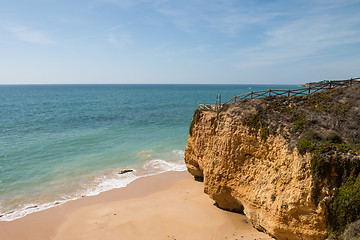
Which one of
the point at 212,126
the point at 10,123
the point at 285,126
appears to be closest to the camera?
the point at 285,126

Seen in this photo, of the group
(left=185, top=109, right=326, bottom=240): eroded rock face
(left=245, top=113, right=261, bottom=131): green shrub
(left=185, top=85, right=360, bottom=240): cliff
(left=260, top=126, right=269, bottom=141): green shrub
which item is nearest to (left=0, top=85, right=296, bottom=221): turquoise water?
(left=185, top=109, right=326, bottom=240): eroded rock face

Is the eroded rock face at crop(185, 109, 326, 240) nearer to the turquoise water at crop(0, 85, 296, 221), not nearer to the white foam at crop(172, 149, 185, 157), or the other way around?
the turquoise water at crop(0, 85, 296, 221)

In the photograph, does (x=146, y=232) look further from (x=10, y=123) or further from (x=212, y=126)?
(x=10, y=123)

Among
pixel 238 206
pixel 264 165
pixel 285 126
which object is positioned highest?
pixel 285 126

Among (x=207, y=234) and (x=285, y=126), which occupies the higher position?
(x=285, y=126)

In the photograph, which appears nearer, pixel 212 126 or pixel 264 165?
pixel 264 165

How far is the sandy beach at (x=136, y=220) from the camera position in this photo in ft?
43.4

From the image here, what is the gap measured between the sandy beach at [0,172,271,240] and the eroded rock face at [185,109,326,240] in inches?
55.1

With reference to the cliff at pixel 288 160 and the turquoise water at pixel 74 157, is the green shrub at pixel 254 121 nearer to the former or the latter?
the cliff at pixel 288 160

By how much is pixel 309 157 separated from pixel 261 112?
395cm

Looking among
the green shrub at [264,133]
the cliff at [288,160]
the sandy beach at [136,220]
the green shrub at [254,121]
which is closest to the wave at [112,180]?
the sandy beach at [136,220]

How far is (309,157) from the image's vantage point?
32.9 feet

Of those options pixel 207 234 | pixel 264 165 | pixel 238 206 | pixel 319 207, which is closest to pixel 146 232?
pixel 207 234

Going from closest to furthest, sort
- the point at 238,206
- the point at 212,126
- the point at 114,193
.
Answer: the point at 238,206, the point at 212,126, the point at 114,193
